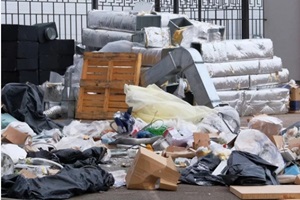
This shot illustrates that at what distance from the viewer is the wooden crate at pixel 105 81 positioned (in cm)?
1375

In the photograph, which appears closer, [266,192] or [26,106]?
[266,192]

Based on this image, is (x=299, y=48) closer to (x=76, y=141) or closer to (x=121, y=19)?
(x=121, y=19)

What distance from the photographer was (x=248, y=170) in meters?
7.02

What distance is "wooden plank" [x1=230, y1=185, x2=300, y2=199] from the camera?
6508 millimetres

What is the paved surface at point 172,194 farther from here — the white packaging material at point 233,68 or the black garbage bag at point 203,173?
the white packaging material at point 233,68

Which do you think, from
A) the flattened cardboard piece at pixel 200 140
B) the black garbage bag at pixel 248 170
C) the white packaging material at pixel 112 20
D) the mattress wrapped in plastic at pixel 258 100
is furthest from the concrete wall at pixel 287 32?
the black garbage bag at pixel 248 170

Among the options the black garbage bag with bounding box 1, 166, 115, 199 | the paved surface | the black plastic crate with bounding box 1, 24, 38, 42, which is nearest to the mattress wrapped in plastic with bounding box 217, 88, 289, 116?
the black plastic crate with bounding box 1, 24, 38, 42

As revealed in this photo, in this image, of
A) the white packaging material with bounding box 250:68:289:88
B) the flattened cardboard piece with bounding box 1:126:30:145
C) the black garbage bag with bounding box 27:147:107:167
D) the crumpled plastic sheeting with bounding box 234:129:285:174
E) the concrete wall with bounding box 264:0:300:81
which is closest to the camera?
the crumpled plastic sheeting with bounding box 234:129:285:174

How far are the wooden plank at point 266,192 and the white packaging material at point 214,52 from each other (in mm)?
7822

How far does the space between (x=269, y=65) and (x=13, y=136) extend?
25.6ft

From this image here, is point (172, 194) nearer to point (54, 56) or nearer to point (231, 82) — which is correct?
point (231, 82)

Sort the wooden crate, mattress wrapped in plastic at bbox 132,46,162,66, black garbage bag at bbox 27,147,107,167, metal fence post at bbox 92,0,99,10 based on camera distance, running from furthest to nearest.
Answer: metal fence post at bbox 92,0,99,10
mattress wrapped in plastic at bbox 132,46,162,66
the wooden crate
black garbage bag at bbox 27,147,107,167

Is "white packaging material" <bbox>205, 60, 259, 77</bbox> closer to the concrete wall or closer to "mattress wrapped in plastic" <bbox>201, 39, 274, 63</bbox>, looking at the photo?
"mattress wrapped in plastic" <bbox>201, 39, 274, 63</bbox>

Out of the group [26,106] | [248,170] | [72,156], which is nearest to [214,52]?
[26,106]
